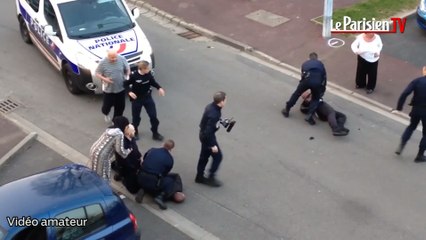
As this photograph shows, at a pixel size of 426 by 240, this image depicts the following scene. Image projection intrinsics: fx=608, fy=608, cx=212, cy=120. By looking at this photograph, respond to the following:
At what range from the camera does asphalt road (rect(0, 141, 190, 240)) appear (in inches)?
332

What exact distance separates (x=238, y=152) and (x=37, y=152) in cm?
341

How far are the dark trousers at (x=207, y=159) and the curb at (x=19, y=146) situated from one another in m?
3.16

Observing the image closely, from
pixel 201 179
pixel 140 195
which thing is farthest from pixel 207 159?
pixel 140 195

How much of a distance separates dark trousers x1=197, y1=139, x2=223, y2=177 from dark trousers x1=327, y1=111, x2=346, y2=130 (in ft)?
8.23

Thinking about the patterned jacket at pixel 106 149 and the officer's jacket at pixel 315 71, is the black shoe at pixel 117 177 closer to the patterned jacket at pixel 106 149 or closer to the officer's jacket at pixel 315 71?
the patterned jacket at pixel 106 149

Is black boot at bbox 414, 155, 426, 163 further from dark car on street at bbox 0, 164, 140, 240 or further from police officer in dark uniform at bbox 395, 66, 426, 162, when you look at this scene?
dark car on street at bbox 0, 164, 140, 240

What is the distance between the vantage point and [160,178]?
8617mm

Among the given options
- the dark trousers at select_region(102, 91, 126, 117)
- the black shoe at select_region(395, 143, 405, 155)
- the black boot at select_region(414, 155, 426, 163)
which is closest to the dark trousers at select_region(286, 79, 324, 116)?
the black shoe at select_region(395, 143, 405, 155)

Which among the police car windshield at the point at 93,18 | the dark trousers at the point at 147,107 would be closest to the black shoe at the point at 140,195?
the dark trousers at the point at 147,107

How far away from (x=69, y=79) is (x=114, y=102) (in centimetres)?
176

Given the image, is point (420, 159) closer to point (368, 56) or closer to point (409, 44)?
point (368, 56)

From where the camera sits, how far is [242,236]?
330 inches

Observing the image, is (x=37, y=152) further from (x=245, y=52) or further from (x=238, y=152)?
(x=245, y=52)

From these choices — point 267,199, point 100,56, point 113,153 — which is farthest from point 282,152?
point 100,56
